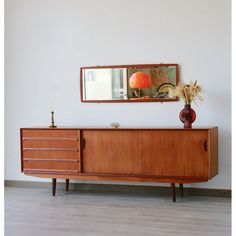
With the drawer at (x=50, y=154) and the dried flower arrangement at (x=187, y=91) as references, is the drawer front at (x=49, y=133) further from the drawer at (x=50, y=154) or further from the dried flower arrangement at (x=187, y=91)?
the dried flower arrangement at (x=187, y=91)

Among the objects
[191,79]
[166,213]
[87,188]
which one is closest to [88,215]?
[166,213]

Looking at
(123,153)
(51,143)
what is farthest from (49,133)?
(123,153)

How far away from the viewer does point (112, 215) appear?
424 centimetres

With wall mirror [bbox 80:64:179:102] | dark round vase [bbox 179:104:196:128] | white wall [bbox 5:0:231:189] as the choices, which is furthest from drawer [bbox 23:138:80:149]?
dark round vase [bbox 179:104:196:128]

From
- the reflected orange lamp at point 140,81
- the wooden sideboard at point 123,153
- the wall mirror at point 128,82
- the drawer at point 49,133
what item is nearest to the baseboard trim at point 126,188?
the wooden sideboard at point 123,153

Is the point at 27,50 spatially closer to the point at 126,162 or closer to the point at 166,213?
the point at 126,162

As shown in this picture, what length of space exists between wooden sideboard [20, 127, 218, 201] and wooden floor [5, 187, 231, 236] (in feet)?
0.96

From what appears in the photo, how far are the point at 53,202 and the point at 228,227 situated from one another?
7.21 feet

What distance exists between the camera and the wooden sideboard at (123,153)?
4.59 m

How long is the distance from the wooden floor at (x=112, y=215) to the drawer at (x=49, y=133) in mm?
802

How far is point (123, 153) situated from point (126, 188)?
2.69 feet

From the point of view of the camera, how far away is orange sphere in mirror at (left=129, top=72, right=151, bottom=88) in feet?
16.6

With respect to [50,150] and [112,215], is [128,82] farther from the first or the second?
[112,215]

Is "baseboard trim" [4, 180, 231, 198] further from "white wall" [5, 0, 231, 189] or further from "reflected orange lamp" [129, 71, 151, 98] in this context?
"reflected orange lamp" [129, 71, 151, 98]
